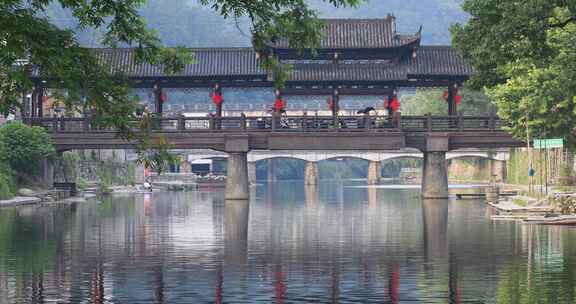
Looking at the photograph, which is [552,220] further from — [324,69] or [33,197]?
[33,197]

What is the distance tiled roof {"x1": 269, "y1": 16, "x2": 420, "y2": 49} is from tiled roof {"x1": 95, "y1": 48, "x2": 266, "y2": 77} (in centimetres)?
219

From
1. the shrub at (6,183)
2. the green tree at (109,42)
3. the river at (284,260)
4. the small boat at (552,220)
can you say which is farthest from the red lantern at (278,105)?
the green tree at (109,42)

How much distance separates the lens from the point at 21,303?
2633cm

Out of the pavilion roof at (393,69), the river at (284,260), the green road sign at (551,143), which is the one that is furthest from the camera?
the pavilion roof at (393,69)

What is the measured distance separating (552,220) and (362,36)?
3602 cm

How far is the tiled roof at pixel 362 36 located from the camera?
83438 millimetres

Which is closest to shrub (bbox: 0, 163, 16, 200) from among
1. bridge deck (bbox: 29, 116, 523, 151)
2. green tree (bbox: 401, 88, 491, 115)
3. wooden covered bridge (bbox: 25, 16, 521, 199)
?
bridge deck (bbox: 29, 116, 523, 151)

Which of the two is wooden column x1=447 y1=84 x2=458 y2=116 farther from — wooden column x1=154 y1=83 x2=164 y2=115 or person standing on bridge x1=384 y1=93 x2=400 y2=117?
wooden column x1=154 y1=83 x2=164 y2=115

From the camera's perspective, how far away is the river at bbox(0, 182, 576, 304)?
27.9 meters

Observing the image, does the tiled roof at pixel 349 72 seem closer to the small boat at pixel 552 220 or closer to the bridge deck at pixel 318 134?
the bridge deck at pixel 318 134

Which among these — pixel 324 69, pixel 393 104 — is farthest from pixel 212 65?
pixel 393 104

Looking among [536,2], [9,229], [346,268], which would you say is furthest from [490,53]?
[9,229]

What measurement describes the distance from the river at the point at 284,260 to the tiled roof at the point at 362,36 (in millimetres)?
22433

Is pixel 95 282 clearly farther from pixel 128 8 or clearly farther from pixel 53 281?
pixel 128 8
